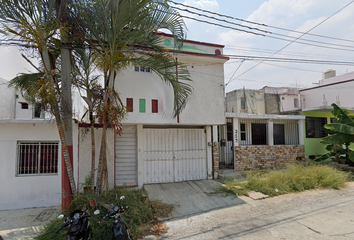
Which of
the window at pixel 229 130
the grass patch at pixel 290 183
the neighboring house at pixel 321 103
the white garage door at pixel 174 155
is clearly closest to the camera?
the grass patch at pixel 290 183

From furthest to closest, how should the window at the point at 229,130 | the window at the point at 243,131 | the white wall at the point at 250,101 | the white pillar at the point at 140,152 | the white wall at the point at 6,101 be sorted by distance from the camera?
1. the white wall at the point at 250,101
2. the white wall at the point at 6,101
3. the window at the point at 243,131
4. the window at the point at 229,130
5. the white pillar at the point at 140,152

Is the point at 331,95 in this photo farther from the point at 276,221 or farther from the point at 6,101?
the point at 6,101

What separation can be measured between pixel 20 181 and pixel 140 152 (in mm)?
3920

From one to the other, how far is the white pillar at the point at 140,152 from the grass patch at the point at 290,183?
3071 millimetres

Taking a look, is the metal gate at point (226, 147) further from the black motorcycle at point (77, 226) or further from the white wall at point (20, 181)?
the black motorcycle at point (77, 226)

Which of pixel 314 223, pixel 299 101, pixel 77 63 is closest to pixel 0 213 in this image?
pixel 77 63

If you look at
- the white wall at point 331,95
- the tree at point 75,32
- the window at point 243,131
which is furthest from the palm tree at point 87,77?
the white wall at point 331,95

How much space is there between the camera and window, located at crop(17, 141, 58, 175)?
265 inches

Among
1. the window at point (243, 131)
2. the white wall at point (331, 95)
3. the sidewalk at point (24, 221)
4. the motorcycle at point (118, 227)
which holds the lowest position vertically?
the sidewalk at point (24, 221)

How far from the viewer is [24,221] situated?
5.59 meters

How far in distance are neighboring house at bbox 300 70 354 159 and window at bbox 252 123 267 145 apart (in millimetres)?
2837

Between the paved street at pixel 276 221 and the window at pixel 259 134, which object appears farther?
the window at pixel 259 134

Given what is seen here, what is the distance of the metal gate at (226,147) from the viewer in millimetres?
9992

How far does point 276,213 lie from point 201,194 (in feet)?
7.64
